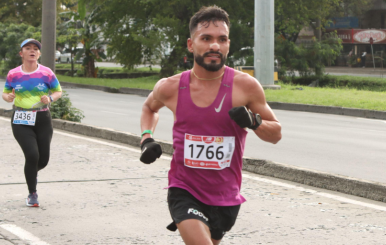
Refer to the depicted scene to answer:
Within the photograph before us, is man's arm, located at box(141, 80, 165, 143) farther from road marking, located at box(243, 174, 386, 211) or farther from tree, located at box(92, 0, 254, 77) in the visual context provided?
tree, located at box(92, 0, 254, 77)

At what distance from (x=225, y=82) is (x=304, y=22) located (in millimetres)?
29873

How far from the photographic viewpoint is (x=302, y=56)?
30047 millimetres

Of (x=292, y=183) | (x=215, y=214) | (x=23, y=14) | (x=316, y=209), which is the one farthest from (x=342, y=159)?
(x=23, y=14)

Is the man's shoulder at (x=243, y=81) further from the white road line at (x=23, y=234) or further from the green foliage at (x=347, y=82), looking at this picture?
the green foliage at (x=347, y=82)

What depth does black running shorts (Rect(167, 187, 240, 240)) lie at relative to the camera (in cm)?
335

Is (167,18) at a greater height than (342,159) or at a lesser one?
greater

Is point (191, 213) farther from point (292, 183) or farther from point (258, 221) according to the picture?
point (292, 183)

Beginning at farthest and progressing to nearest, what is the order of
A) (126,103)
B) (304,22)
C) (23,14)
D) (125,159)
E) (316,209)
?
(23,14) < (304,22) < (126,103) < (125,159) < (316,209)

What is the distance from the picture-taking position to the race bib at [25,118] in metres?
6.30

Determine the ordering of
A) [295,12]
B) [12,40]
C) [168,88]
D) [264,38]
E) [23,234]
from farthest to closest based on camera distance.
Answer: [12,40] → [295,12] → [264,38] → [23,234] → [168,88]

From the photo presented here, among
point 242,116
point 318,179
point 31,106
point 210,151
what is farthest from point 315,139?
point 242,116

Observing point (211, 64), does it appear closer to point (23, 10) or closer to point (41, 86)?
point (41, 86)

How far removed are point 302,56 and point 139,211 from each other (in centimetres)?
2523

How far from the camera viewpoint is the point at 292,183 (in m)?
7.29
